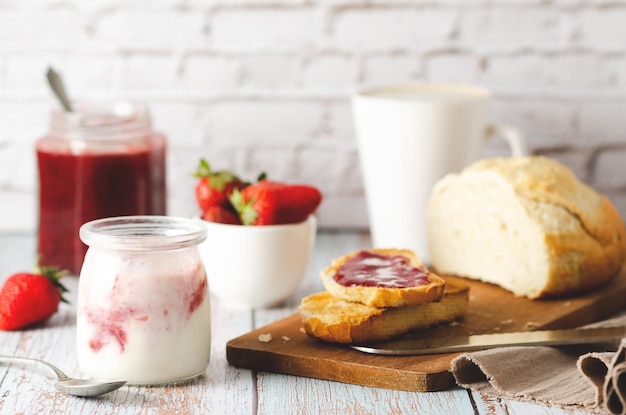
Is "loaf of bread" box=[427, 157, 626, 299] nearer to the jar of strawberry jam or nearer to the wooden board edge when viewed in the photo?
the wooden board edge

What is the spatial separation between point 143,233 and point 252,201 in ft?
0.96

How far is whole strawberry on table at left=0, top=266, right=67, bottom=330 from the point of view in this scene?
1507mm

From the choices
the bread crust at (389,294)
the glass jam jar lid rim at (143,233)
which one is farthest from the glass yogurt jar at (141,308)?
the bread crust at (389,294)

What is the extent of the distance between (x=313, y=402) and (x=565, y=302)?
1.95 ft

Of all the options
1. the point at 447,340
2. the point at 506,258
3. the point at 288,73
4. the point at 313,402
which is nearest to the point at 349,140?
the point at 288,73

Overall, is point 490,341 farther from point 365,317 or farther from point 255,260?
point 255,260

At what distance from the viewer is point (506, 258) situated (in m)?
1.67

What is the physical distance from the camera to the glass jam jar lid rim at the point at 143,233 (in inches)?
48.1

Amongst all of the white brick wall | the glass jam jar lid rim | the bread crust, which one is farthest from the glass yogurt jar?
the white brick wall

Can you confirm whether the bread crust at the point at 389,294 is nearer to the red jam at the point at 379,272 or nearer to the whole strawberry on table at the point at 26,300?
the red jam at the point at 379,272

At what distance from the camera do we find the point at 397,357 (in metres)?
1.30

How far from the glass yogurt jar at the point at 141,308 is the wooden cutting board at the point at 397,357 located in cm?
11

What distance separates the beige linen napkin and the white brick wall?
942 millimetres

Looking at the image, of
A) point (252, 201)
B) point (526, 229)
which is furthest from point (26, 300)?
point (526, 229)
